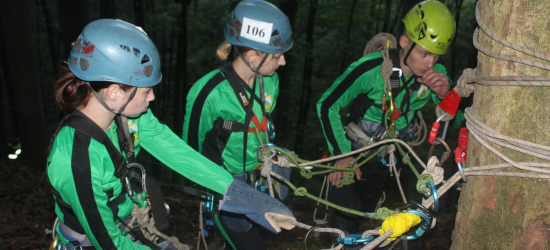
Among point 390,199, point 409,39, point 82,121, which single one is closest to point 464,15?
A: point 390,199

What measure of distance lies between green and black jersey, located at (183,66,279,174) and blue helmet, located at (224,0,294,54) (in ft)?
1.15

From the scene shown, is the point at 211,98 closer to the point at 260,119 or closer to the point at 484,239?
the point at 260,119

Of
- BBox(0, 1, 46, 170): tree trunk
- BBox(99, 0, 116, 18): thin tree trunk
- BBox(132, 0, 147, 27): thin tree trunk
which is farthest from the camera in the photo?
BBox(132, 0, 147, 27): thin tree trunk

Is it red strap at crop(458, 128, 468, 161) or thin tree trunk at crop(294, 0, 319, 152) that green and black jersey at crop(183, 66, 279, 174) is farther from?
thin tree trunk at crop(294, 0, 319, 152)

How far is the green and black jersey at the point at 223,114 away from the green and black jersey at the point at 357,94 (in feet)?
2.47

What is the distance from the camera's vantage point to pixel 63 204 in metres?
2.24

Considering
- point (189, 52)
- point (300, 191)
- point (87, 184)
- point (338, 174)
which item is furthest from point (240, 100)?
point (189, 52)

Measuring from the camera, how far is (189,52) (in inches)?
734

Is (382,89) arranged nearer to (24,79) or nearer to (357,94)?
(357,94)

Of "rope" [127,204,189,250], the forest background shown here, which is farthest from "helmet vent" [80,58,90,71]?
the forest background

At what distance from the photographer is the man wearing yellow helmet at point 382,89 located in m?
3.53

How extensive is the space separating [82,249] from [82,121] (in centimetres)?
76

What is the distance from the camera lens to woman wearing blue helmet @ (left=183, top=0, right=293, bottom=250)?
3.21 metres

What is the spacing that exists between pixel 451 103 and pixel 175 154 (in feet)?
5.76
